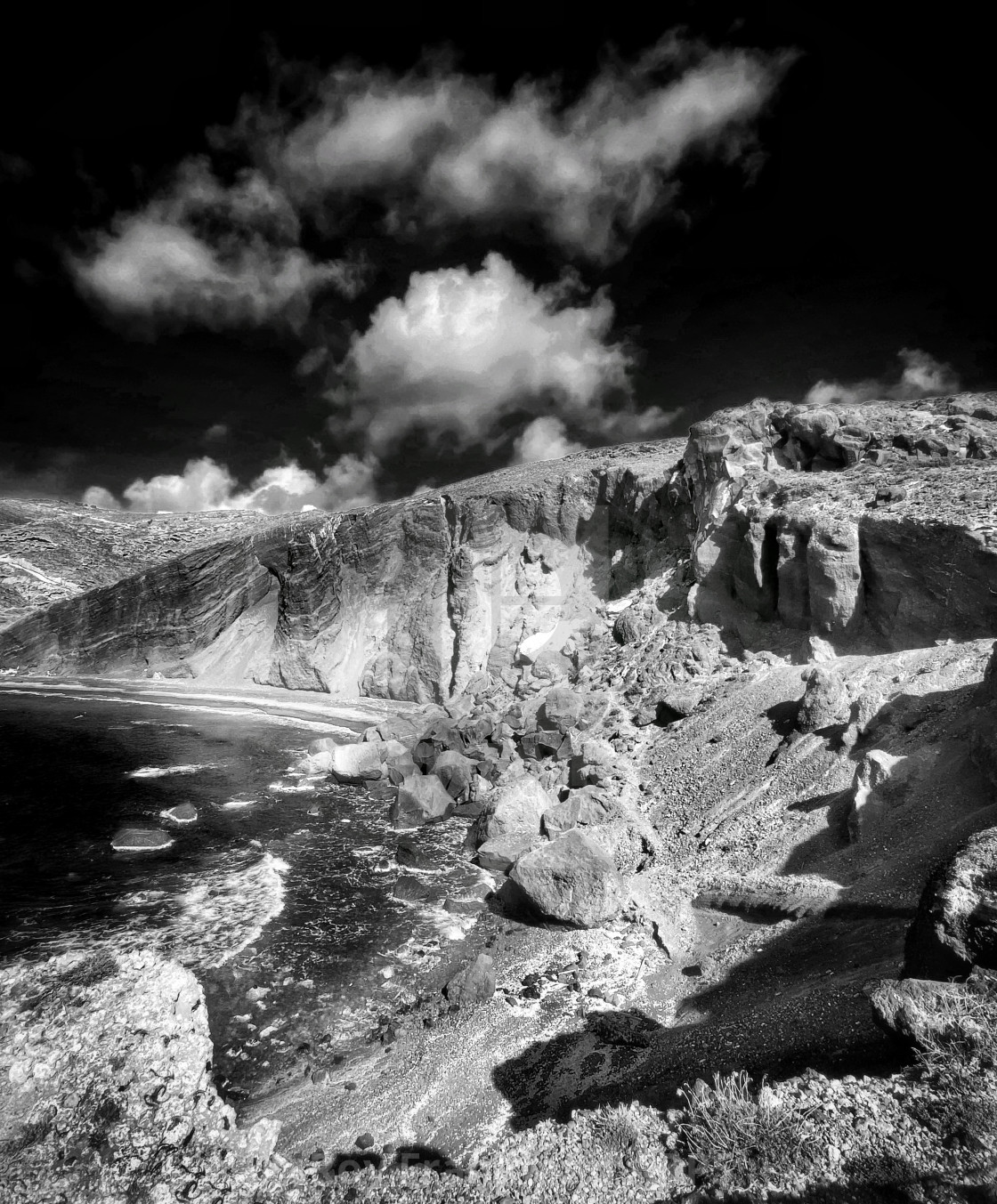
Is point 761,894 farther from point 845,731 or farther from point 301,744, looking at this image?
point 301,744

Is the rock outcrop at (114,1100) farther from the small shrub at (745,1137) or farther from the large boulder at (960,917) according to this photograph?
the large boulder at (960,917)

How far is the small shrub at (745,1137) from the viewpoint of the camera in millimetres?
4336

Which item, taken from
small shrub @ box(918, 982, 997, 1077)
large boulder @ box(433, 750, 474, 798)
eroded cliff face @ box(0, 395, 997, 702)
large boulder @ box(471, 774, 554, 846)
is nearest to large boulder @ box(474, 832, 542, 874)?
large boulder @ box(471, 774, 554, 846)

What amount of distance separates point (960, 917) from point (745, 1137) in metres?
2.76

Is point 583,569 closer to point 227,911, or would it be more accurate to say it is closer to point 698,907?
point 698,907

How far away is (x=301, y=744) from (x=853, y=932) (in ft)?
88.4

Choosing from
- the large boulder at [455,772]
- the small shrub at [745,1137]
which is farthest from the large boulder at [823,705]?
the small shrub at [745,1137]

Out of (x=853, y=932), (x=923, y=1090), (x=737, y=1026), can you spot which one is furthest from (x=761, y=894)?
(x=923, y=1090)

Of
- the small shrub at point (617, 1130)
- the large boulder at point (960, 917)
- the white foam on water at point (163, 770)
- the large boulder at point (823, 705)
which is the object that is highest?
the large boulder at point (823, 705)

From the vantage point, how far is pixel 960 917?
17.4ft

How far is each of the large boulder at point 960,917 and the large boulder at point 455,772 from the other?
16.1m

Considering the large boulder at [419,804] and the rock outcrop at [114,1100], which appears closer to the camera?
the rock outcrop at [114,1100]

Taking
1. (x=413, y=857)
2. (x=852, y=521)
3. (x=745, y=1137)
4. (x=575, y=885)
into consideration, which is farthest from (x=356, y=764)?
(x=852, y=521)

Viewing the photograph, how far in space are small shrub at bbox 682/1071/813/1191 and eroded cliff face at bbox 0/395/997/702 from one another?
645 inches
